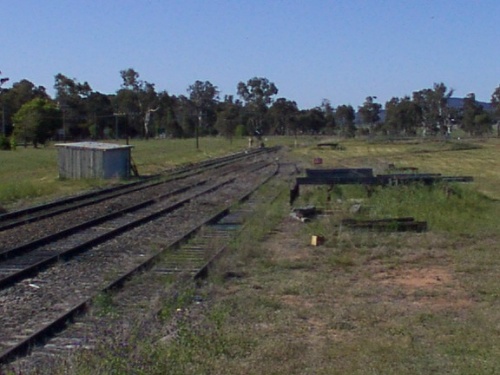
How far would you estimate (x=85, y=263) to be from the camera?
50.0 ft

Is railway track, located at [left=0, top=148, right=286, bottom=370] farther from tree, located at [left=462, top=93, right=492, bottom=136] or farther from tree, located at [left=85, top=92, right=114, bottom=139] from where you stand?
tree, located at [left=462, top=93, right=492, bottom=136]

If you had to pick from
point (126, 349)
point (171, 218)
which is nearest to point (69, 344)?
point (126, 349)

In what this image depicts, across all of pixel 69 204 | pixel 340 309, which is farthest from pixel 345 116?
pixel 340 309

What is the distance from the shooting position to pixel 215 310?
10.6 metres

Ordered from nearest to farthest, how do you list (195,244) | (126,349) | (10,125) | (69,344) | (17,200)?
(126,349) → (69,344) → (195,244) → (17,200) → (10,125)

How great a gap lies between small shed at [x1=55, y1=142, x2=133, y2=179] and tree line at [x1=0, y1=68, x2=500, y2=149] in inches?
2358

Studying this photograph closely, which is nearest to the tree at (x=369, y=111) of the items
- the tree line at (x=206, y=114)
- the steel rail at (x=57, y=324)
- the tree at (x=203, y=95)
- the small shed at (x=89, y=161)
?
the tree line at (x=206, y=114)

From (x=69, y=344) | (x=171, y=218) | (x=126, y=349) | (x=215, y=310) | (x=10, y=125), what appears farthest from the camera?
(x=10, y=125)

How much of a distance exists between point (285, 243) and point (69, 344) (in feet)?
29.8

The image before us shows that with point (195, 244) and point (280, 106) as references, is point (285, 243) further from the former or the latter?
point (280, 106)

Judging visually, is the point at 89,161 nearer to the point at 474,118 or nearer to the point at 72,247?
the point at 72,247

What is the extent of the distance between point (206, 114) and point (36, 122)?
234ft

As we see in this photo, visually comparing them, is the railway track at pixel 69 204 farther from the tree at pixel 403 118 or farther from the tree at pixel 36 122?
the tree at pixel 403 118

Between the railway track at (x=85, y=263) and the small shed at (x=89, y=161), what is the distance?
16.3 meters
